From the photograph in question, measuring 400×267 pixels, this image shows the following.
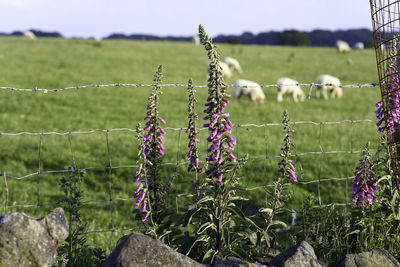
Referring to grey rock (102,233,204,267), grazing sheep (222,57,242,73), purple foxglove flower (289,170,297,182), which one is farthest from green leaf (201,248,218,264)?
grazing sheep (222,57,242,73)

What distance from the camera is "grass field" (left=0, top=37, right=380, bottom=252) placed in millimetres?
7441

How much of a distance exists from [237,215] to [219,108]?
93cm

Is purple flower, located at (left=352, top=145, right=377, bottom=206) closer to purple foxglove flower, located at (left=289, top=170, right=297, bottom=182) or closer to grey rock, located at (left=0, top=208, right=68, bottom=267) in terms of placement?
purple foxglove flower, located at (left=289, top=170, right=297, bottom=182)

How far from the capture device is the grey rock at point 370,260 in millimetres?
3590

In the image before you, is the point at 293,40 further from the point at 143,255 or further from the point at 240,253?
the point at 143,255

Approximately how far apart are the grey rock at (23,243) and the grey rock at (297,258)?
1.79m

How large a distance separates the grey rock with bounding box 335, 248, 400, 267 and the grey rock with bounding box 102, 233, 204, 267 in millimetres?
1406

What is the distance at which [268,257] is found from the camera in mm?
3855

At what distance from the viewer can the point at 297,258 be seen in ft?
10.8

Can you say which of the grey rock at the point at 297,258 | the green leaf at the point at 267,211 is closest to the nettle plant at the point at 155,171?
the green leaf at the point at 267,211

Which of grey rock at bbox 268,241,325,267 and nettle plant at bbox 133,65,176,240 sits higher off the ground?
nettle plant at bbox 133,65,176,240

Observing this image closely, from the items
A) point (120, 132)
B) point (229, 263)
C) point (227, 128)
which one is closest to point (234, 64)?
point (120, 132)

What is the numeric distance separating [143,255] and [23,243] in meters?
0.91

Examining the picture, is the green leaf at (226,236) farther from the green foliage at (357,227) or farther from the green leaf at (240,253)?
the green foliage at (357,227)
